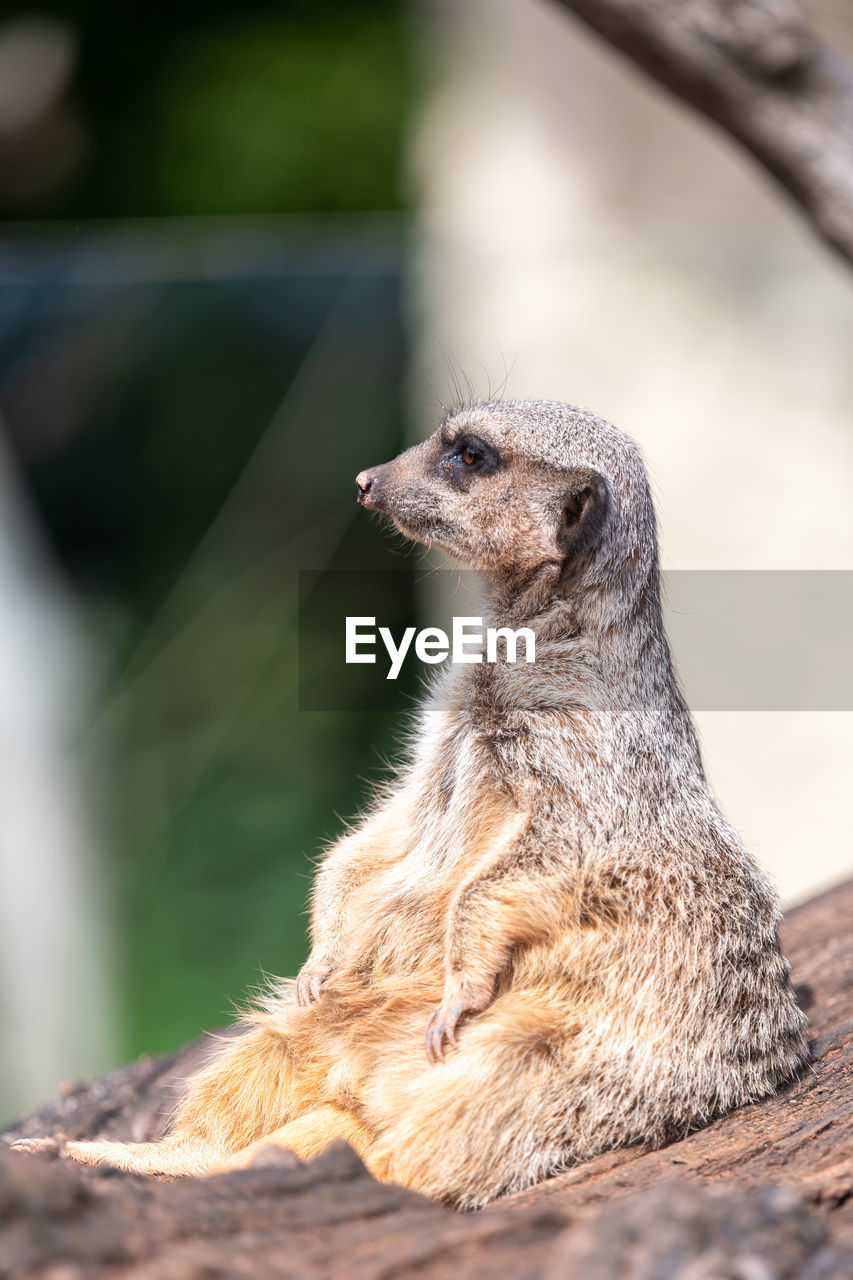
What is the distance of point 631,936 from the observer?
7.70ft

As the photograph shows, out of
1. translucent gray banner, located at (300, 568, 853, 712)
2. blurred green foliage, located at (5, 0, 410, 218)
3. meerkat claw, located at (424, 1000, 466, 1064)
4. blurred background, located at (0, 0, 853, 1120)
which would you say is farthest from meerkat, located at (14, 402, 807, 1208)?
blurred green foliage, located at (5, 0, 410, 218)

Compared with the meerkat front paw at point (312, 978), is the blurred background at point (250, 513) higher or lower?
higher

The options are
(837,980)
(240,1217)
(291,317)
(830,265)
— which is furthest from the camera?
(830,265)

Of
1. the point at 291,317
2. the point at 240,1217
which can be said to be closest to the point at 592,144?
the point at 291,317

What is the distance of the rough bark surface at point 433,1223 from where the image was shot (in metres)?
1.49

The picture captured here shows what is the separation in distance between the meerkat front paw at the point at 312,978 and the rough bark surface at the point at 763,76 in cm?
323

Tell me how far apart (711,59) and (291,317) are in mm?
3039

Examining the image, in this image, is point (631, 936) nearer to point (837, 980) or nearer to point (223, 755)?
point (837, 980)

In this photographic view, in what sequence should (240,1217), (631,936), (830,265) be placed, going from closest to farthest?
(240,1217) < (631,936) < (830,265)

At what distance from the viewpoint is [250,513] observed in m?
6.78

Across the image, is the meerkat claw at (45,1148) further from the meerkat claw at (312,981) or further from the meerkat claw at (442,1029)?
the meerkat claw at (442,1029)

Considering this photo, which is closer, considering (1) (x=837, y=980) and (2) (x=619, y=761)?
(2) (x=619, y=761)

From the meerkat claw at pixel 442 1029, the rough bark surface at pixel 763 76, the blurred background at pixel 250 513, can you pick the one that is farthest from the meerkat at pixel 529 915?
the blurred background at pixel 250 513

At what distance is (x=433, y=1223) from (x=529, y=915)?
0.65 m
